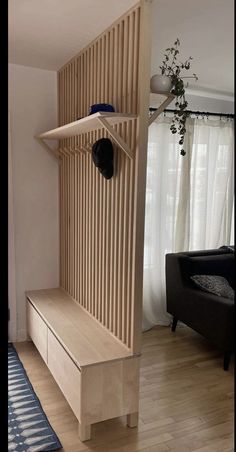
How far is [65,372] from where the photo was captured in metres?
2.27

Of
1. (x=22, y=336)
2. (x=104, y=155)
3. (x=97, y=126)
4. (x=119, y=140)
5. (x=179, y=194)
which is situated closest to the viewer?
(x=119, y=140)

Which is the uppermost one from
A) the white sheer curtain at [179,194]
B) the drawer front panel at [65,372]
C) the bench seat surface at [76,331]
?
the white sheer curtain at [179,194]

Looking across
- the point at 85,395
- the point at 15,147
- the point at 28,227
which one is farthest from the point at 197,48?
the point at 85,395

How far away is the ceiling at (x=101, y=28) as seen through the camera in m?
1.99

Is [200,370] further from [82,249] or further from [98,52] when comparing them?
[98,52]

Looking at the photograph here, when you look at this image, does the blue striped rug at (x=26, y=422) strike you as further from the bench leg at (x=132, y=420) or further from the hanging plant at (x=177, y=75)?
the hanging plant at (x=177, y=75)

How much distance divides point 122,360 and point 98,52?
199 cm

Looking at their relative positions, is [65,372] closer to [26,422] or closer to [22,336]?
[26,422]

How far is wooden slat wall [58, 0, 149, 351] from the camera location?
2127 millimetres

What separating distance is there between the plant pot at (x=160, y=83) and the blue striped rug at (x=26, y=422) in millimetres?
2139

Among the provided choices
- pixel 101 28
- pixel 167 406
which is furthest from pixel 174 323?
pixel 101 28

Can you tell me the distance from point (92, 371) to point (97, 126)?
150 cm

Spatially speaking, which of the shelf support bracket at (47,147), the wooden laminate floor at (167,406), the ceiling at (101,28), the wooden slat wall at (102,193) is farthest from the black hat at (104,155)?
the wooden laminate floor at (167,406)
